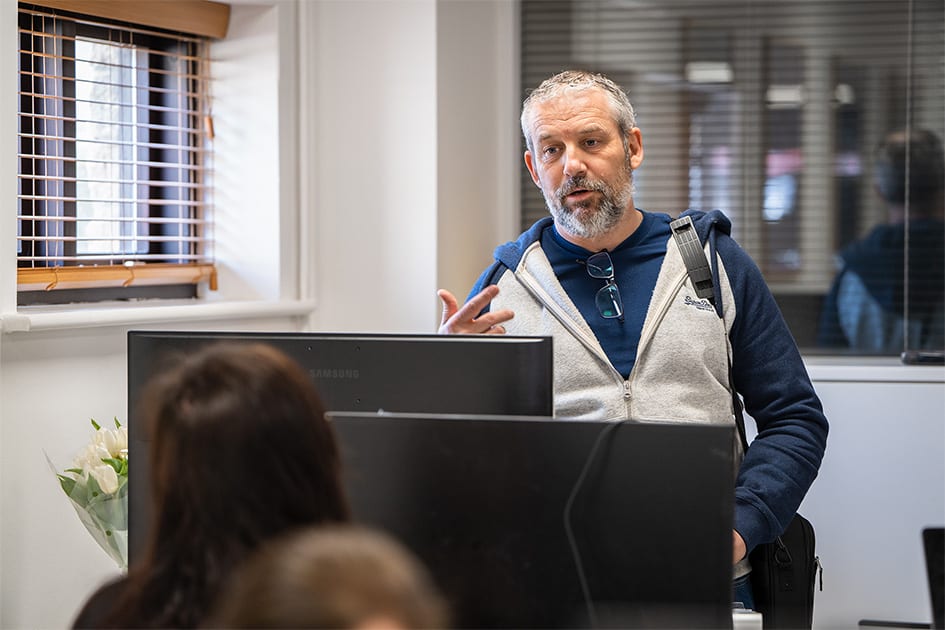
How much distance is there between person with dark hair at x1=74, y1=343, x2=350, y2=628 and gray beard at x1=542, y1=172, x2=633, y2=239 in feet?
3.62

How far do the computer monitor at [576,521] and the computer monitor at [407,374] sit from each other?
0.83ft

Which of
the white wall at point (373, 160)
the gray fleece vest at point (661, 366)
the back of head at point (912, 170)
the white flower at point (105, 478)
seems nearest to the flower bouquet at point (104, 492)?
the white flower at point (105, 478)

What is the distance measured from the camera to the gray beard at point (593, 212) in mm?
2023

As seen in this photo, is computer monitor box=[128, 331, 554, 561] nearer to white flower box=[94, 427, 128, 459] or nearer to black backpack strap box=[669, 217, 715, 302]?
white flower box=[94, 427, 128, 459]

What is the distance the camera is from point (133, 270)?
106 inches

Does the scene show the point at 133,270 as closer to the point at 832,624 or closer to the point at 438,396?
the point at 438,396

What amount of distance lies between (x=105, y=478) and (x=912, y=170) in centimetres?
227

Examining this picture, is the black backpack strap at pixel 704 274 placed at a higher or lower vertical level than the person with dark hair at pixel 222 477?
higher

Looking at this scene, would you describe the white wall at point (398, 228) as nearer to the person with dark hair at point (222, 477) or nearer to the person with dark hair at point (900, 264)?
the person with dark hair at point (900, 264)

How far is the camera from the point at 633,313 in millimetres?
1999

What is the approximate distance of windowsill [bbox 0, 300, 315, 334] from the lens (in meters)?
2.20

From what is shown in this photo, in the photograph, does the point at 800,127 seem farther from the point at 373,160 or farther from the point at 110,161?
the point at 110,161

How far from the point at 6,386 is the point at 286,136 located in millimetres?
1031

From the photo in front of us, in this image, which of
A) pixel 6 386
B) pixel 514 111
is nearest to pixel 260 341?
pixel 6 386
